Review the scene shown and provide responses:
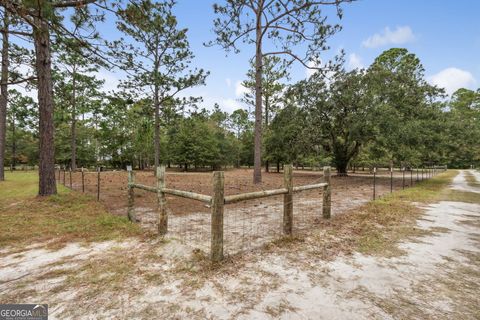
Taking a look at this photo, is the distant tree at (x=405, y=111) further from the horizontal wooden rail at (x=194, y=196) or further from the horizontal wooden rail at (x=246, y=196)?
the horizontal wooden rail at (x=194, y=196)

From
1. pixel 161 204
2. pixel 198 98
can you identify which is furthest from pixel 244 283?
pixel 198 98

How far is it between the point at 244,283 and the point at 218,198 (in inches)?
42.0

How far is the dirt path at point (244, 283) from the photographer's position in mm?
2102

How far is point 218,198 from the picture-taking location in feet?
10.1

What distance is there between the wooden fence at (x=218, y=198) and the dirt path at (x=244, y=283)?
43 cm

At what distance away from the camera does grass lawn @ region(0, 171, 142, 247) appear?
4004 millimetres

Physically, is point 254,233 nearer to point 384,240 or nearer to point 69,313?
point 384,240

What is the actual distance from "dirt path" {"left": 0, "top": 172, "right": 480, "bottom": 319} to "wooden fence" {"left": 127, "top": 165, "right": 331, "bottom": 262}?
430mm

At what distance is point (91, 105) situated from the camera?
4.88 metres

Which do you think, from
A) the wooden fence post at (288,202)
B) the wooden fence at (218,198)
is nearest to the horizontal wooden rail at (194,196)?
the wooden fence at (218,198)

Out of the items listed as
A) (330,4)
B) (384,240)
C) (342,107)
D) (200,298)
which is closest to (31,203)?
(200,298)

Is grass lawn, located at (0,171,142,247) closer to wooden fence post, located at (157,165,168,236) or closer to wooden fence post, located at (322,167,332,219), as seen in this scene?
wooden fence post, located at (157,165,168,236)

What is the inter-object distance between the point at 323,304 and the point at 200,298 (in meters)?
1.21

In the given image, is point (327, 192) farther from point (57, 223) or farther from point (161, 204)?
point (57, 223)
